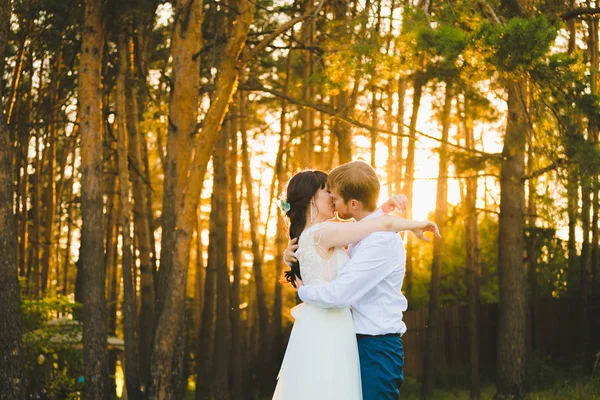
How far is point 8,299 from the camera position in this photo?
12227 millimetres

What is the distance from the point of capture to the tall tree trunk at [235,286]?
22.6m

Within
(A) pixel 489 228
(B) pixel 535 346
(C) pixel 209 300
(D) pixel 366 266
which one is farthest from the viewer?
(A) pixel 489 228

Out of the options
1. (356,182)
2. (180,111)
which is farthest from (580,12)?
(356,182)

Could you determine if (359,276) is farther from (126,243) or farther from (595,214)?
(595,214)

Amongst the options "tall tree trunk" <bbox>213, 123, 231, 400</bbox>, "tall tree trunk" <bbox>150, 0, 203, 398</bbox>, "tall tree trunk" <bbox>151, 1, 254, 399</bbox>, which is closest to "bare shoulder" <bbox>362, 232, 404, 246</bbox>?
"tall tree trunk" <bbox>151, 1, 254, 399</bbox>

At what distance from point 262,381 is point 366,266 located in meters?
20.7

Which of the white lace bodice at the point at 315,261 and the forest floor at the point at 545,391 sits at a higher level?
the white lace bodice at the point at 315,261

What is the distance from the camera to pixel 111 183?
27547 millimetres

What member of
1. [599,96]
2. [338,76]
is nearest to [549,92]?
[599,96]

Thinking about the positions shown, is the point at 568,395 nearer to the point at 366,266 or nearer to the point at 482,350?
the point at 482,350

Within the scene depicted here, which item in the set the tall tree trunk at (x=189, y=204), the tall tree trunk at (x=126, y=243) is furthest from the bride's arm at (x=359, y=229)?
the tall tree trunk at (x=126, y=243)

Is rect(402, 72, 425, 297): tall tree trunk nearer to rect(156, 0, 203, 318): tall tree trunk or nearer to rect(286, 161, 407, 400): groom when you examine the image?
rect(156, 0, 203, 318): tall tree trunk

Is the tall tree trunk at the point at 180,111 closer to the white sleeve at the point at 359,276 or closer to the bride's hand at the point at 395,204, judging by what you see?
the bride's hand at the point at 395,204

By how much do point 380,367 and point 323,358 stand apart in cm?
29
